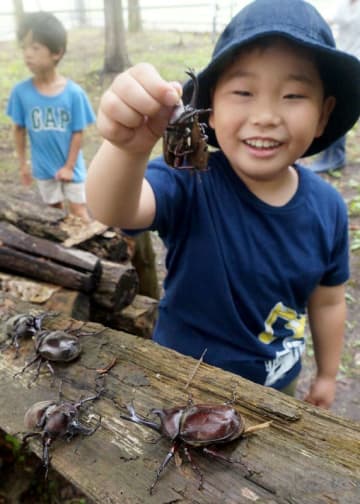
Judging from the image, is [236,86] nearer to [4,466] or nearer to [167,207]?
[167,207]

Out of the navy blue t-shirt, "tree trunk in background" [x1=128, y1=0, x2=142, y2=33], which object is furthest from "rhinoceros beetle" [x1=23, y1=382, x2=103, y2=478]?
"tree trunk in background" [x1=128, y1=0, x2=142, y2=33]

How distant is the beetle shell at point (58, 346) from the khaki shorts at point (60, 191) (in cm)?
354

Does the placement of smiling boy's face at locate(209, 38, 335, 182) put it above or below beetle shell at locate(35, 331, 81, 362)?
above

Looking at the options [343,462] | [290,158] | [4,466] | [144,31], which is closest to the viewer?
[343,462]

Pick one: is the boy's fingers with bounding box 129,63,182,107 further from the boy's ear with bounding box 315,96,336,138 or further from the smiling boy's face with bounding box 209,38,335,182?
the boy's ear with bounding box 315,96,336,138

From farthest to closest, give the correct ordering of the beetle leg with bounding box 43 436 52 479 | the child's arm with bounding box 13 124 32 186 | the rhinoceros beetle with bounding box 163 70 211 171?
the child's arm with bounding box 13 124 32 186
the rhinoceros beetle with bounding box 163 70 211 171
the beetle leg with bounding box 43 436 52 479

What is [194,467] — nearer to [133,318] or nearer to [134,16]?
[133,318]

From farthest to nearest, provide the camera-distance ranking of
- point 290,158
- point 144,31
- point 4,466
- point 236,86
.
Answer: point 144,31
point 4,466
point 290,158
point 236,86

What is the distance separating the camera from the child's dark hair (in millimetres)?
4305

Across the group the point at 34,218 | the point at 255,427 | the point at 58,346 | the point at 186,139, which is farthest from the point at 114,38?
the point at 255,427

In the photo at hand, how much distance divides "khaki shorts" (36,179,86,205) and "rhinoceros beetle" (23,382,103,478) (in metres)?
3.82

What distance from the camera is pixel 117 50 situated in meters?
12.9

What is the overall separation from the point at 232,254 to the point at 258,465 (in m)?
0.98

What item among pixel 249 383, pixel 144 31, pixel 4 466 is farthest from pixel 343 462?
pixel 144 31
